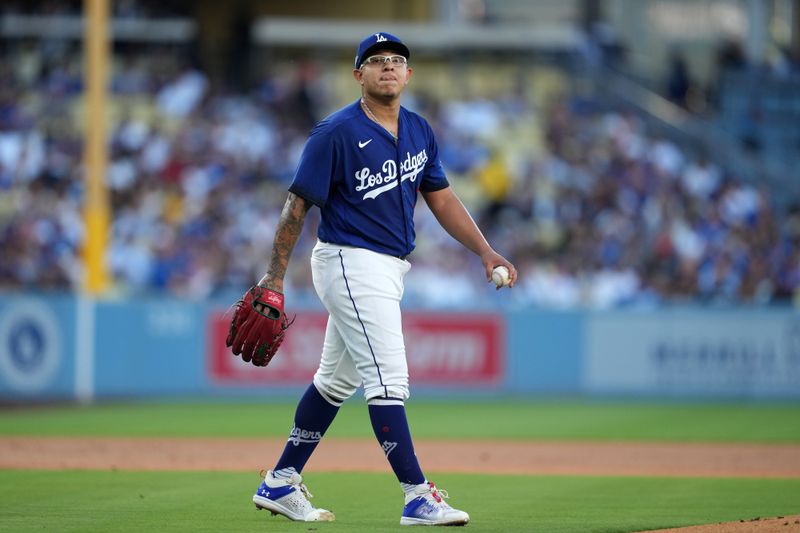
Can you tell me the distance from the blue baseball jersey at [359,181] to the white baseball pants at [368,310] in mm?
83

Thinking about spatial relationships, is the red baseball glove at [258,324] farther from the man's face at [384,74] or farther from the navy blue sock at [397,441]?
the man's face at [384,74]

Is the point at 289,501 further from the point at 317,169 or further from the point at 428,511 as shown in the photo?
the point at 317,169

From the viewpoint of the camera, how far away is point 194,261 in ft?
66.9

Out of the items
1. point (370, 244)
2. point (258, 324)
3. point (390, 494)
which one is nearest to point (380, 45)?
point (370, 244)

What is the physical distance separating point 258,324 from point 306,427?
24.3 inches

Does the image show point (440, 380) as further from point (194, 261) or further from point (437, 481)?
point (437, 481)

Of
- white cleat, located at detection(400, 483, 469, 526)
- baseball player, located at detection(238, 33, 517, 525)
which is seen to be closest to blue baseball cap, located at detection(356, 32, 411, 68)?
baseball player, located at detection(238, 33, 517, 525)

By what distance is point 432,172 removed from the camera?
6.90 meters

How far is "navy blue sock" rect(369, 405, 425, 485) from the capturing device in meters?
6.44

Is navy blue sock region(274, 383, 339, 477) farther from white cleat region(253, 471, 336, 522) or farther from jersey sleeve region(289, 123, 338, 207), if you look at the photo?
jersey sleeve region(289, 123, 338, 207)

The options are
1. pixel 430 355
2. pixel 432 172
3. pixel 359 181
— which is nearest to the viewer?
pixel 359 181

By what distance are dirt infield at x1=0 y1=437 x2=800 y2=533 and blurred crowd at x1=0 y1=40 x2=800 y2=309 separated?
22.3ft

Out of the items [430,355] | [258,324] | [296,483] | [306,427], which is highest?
[430,355]

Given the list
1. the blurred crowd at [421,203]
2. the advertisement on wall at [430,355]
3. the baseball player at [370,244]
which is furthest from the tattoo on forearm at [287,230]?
the blurred crowd at [421,203]
